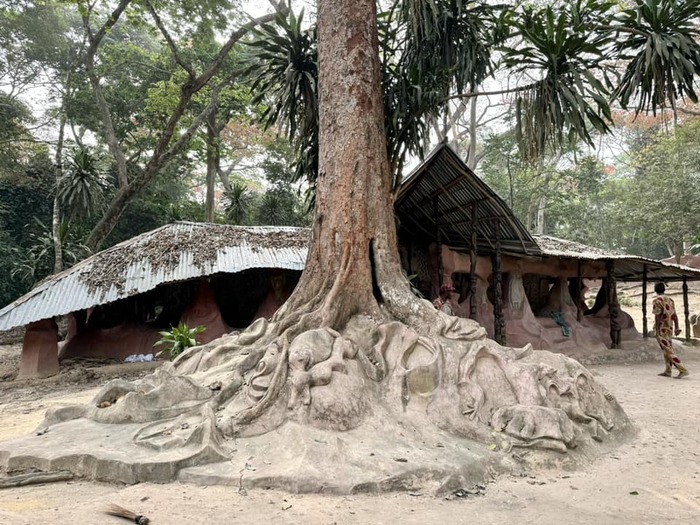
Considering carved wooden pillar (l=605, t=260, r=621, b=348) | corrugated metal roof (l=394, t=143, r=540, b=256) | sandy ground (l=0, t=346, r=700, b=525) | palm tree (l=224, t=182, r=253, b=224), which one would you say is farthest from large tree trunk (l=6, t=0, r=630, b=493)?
palm tree (l=224, t=182, r=253, b=224)

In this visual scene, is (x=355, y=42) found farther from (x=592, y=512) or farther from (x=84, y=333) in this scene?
(x=84, y=333)

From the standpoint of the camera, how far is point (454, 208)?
952cm

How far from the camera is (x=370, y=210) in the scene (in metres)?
4.65

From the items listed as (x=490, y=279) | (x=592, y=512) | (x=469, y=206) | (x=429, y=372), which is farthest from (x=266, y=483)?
(x=490, y=279)

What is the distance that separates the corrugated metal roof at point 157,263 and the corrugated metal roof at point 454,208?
2608 mm

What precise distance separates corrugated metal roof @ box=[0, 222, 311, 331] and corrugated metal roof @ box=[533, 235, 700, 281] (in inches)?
232

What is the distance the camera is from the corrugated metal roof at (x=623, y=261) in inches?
403

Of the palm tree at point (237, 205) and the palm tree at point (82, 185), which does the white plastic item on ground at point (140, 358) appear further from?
the palm tree at point (237, 205)

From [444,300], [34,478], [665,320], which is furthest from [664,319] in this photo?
[34,478]

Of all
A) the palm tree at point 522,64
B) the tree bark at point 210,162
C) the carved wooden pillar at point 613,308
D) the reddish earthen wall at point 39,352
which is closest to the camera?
the palm tree at point 522,64

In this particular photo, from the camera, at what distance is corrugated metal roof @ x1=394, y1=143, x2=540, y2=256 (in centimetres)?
Result: 826

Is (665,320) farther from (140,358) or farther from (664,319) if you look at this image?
(140,358)

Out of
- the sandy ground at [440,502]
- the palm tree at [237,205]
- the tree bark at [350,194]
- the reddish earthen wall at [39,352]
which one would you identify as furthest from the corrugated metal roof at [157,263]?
the palm tree at [237,205]

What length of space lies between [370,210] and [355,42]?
1.89m
